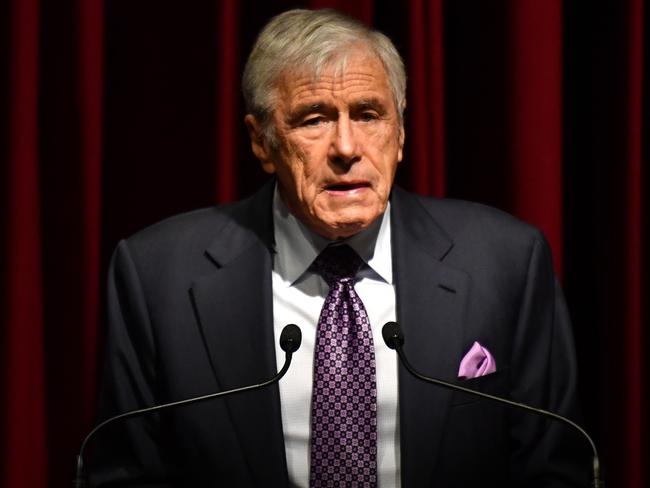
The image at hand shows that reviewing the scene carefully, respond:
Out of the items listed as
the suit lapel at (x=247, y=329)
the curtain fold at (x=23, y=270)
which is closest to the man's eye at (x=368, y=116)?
the suit lapel at (x=247, y=329)

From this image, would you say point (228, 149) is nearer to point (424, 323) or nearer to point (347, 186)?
point (347, 186)

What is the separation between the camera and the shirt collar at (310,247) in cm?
184

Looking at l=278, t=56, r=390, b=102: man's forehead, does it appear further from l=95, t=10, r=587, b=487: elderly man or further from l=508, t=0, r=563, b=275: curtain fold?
l=508, t=0, r=563, b=275: curtain fold

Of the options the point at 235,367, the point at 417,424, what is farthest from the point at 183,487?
the point at 417,424

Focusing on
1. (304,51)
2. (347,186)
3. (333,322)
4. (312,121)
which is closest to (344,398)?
(333,322)

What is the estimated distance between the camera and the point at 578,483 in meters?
1.74

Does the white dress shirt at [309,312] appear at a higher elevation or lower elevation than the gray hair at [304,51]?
lower

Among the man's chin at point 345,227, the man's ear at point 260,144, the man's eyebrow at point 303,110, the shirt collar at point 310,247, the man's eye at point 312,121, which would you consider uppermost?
the man's eyebrow at point 303,110

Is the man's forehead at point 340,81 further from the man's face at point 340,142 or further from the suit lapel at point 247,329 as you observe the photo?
the suit lapel at point 247,329

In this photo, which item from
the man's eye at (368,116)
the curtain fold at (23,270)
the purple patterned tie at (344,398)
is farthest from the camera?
the curtain fold at (23,270)

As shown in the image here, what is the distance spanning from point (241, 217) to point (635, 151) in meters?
0.83

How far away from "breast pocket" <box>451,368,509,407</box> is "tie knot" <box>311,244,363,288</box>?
0.27m

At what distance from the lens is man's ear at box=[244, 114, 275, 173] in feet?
6.16

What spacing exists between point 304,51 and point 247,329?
48 cm
